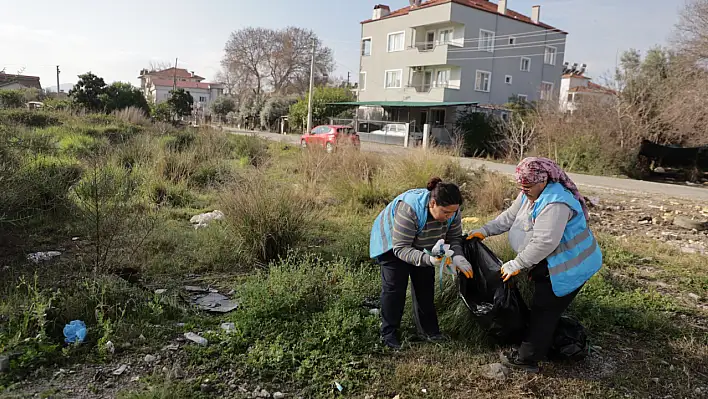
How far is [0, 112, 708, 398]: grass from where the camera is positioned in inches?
124

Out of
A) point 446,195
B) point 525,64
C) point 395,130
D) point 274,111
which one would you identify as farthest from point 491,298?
point 274,111

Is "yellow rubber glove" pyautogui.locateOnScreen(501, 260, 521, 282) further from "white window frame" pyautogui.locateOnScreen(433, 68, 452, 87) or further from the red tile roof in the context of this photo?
the red tile roof

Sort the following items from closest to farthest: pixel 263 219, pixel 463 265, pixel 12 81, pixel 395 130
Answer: pixel 463 265 → pixel 263 219 → pixel 12 81 → pixel 395 130

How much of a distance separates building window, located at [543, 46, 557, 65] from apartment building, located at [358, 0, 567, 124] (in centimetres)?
8

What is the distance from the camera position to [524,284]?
4.00m

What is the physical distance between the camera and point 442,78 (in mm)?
33000

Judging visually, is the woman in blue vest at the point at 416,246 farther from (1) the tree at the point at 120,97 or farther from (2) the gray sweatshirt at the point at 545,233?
(1) the tree at the point at 120,97

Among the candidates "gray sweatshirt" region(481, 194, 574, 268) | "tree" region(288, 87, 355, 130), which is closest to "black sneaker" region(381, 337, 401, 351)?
"gray sweatshirt" region(481, 194, 574, 268)

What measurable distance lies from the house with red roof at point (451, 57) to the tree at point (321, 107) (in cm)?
176

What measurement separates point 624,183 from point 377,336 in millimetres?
13270

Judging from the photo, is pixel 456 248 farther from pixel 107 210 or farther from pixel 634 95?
pixel 634 95

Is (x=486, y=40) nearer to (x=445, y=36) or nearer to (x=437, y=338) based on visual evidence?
(x=445, y=36)

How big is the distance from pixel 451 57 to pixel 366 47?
8.78m

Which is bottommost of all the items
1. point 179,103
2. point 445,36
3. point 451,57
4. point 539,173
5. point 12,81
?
point 539,173
